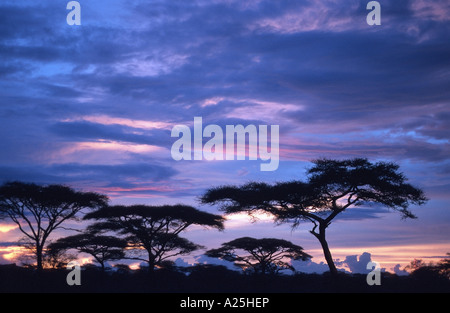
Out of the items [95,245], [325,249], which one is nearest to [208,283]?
[325,249]

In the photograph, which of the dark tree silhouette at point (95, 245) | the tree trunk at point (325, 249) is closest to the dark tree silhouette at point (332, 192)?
the tree trunk at point (325, 249)

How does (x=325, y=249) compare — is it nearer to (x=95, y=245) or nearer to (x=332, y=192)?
(x=332, y=192)

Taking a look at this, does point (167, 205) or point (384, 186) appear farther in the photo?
point (167, 205)

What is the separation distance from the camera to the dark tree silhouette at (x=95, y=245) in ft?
139

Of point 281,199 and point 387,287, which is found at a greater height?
point 281,199

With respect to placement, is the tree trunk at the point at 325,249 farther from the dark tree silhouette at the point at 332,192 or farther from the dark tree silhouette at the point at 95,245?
the dark tree silhouette at the point at 95,245

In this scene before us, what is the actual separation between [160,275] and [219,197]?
7038mm

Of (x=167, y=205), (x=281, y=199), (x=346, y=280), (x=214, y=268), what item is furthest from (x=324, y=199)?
(x=167, y=205)

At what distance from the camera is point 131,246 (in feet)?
141

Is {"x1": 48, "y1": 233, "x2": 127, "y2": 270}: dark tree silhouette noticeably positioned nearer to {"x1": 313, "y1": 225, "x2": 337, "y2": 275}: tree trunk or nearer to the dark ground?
the dark ground

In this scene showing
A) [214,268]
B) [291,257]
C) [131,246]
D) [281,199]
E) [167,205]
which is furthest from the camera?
[291,257]

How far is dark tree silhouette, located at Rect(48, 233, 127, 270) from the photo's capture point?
139 feet
